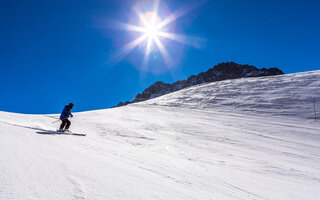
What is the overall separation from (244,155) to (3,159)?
743 centimetres

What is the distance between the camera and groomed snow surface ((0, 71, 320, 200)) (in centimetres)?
216

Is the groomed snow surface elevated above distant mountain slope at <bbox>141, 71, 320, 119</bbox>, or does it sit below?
below

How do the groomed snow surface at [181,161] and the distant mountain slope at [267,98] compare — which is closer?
the groomed snow surface at [181,161]

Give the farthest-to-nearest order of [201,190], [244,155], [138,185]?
[244,155]
[201,190]
[138,185]

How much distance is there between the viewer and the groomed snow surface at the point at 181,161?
2.16 m

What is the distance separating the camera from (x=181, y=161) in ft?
16.3

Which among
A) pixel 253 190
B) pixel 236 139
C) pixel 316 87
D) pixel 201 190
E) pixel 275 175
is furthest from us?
pixel 316 87

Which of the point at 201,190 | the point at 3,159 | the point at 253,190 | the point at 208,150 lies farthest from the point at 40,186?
the point at 208,150

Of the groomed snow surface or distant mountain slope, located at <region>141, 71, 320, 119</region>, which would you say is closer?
the groomed snow surface

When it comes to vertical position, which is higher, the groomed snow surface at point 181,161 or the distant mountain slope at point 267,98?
the distant mountain slope at point 267,98

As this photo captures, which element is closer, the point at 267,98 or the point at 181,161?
the point at 181,161

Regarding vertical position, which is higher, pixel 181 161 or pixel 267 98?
pixel 267 98

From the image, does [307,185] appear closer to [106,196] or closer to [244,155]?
[244,155]

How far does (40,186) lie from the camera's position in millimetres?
1887
